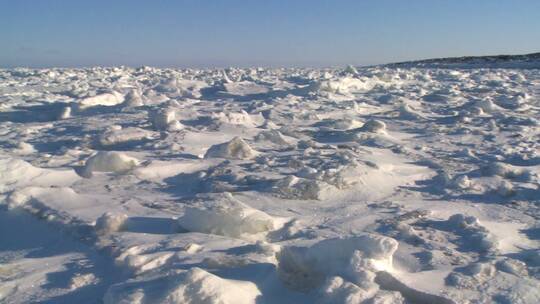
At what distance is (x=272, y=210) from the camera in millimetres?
2562

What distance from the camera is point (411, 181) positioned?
3.12 m

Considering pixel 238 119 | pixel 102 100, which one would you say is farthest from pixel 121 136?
pixel 102 100

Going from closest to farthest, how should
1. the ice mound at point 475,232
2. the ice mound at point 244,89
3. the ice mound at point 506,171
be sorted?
1. the ice mound at point 475,232
2. the ice mound at point 506,171
3. the ice mound at point 244,89

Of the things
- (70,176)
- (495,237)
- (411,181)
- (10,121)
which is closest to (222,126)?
(70,176)

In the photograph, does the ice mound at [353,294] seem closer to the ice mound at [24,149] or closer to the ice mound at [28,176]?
the ice mound at [28,176]

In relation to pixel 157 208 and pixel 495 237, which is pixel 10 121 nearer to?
pixel 157 208

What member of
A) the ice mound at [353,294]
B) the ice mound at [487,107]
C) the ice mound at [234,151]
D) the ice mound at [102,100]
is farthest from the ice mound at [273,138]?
the ice mound at [102,100]

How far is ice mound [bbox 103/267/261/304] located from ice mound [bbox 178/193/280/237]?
1.80ft

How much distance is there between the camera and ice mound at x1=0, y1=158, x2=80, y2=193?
299 cm

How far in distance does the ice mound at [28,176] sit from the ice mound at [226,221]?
4.06 feet

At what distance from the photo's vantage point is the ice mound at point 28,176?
2986 millimetres

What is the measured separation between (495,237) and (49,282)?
190 centimetres

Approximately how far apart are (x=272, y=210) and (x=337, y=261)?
82 cm

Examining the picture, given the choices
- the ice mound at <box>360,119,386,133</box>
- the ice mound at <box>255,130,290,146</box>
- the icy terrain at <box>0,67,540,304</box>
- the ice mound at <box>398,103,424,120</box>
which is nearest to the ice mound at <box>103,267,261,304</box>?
the icy terrain at <box>0,67,540,304</box>
